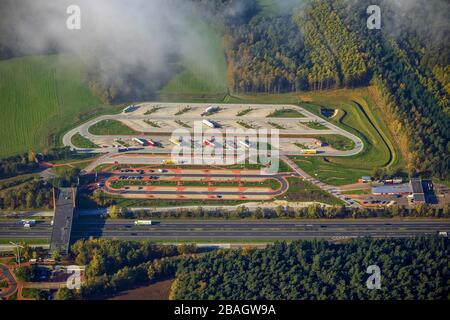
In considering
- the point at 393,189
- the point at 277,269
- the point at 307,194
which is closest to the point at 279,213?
the point at 307,194

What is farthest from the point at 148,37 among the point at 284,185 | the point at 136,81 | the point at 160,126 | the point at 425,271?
the point at 425,271

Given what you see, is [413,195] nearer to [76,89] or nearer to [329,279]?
[329,279]

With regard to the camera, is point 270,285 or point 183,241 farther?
point 183,241

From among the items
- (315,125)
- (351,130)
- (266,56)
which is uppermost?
(266,56)

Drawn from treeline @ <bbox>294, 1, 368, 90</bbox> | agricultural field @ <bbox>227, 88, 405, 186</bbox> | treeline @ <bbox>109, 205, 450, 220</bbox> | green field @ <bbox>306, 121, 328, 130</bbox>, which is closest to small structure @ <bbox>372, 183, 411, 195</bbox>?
agricultural field @ <bbox>227, 88, 405, 186</bbox>

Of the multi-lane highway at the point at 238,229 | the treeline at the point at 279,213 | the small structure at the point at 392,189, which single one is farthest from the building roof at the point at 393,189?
the multi-lane highway at the point at 238,229

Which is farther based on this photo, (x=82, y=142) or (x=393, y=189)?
(x=82, y=142)

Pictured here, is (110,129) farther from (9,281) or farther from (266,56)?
(9,281)
